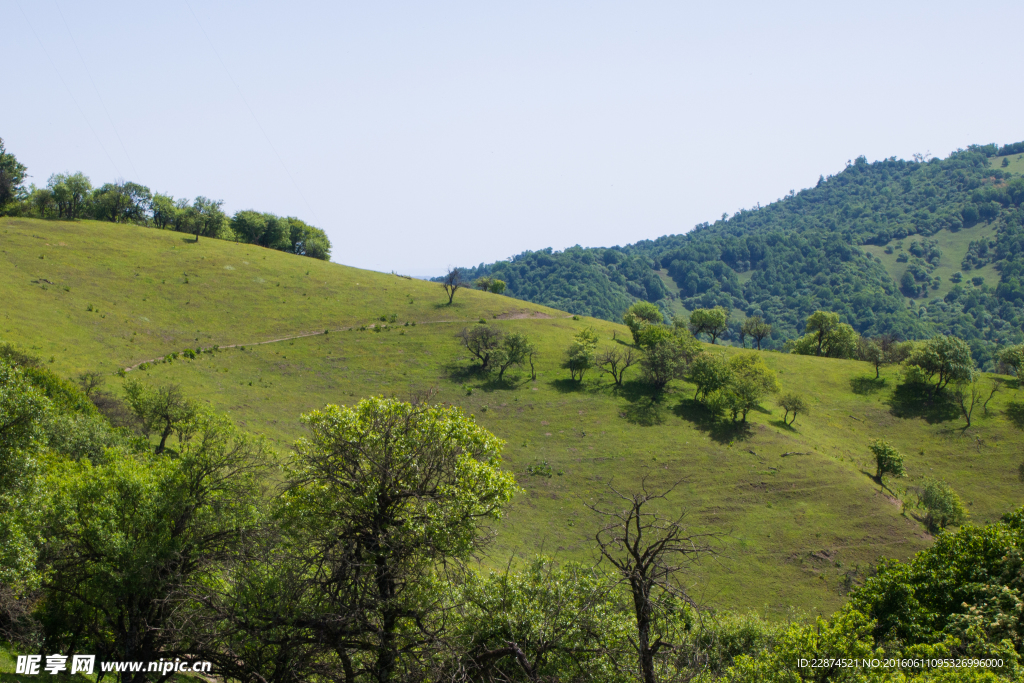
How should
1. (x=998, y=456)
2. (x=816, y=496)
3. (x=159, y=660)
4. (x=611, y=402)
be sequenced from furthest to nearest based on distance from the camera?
(x=611, y=402), (x=998, y=456), (x=816, y=496), (x=159, y=660)

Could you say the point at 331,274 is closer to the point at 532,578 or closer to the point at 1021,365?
the point at 532,578

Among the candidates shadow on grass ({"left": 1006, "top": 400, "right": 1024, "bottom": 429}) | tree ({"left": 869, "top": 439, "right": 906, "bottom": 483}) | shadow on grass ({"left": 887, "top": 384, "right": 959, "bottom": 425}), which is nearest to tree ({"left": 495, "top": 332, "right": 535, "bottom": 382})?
tree ({"left": 869, "top": 439, "right": 906, "bottom": 483})

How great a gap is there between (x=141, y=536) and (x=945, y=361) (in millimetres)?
93876

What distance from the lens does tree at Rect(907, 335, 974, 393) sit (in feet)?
253

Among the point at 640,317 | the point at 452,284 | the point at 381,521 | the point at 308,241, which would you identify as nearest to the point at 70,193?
the point at 308,241

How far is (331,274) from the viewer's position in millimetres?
102688

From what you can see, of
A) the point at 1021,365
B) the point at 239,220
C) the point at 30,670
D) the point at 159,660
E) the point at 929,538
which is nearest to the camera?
the point at 159,660

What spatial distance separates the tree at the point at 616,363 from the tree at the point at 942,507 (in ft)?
115

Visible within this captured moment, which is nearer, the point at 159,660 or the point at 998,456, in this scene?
the point at 159,660

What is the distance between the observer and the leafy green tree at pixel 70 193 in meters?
103

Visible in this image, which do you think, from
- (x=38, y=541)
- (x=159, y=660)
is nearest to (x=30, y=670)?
(x=38, y=541)

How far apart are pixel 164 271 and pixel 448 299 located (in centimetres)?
4430

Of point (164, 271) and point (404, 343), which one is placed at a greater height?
point (164, 271)

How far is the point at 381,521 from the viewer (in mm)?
12938
